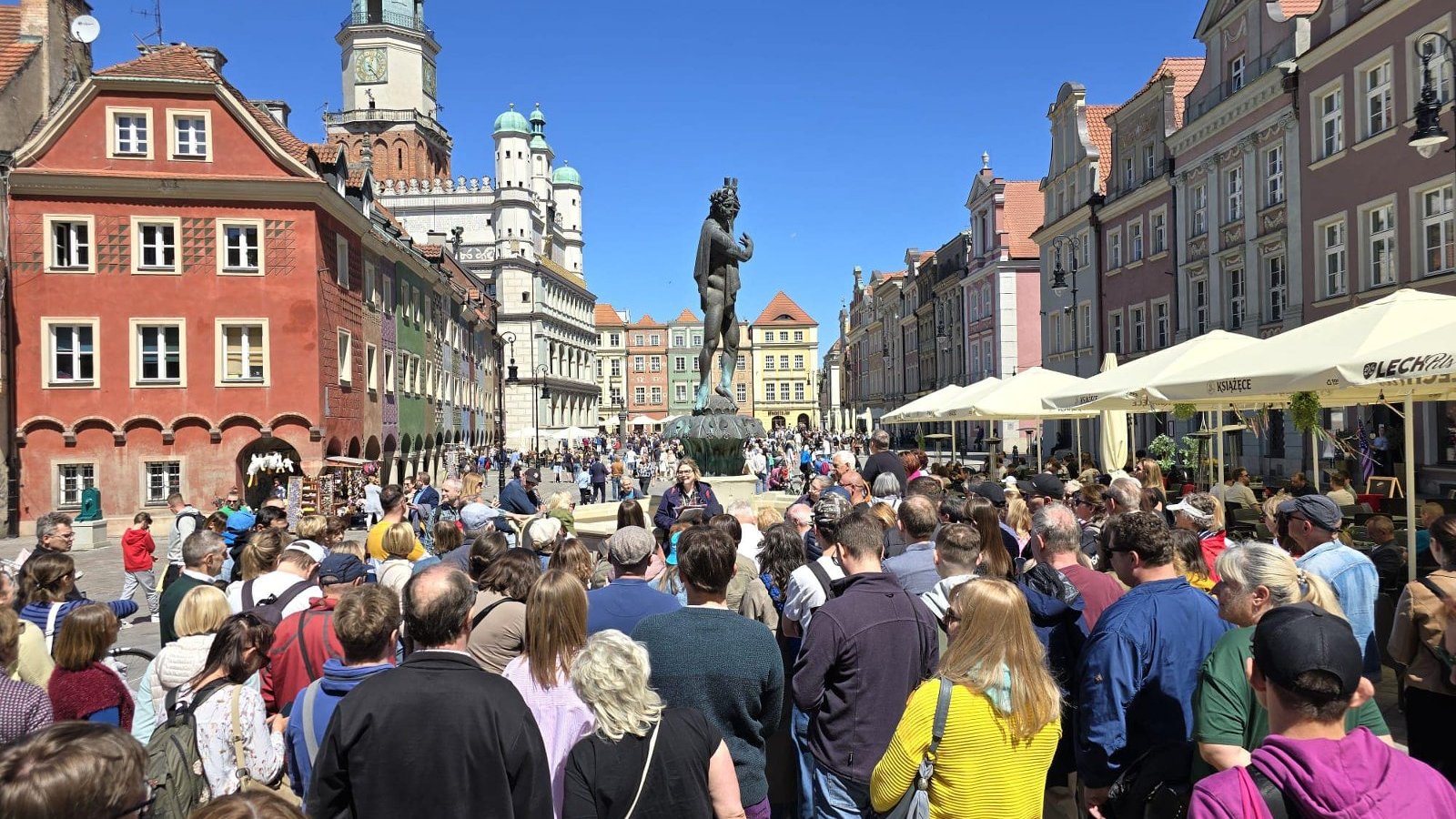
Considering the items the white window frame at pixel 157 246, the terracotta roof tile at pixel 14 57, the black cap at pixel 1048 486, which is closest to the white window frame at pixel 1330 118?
the black cap at pixel 1048 486

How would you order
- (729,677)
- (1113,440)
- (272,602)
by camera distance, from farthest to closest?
(1113,440)
(272,602)
(729,677)

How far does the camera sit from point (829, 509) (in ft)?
18.5

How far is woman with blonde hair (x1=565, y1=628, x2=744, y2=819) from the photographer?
301 cm

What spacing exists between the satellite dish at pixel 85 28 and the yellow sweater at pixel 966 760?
33.9 metres

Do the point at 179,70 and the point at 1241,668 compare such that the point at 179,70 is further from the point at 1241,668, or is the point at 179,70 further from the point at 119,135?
the point at 1241,668

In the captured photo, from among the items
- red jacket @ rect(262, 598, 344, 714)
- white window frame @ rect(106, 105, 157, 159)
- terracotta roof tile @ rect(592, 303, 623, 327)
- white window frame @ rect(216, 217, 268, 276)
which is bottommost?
red jacket @ rect(262, 598, 344, 714)

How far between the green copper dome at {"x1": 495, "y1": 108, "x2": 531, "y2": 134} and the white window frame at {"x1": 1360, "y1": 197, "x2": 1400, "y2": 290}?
89.5m

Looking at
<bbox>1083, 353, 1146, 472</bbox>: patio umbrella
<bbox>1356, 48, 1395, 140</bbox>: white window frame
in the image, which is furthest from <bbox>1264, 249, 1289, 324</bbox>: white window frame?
<bbox>1083, 353, 1146, 472</bbox>: patio umbrella

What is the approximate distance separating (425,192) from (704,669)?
89910 millimetres

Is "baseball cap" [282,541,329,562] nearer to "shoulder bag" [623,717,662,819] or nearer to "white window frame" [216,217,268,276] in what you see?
"shoulder bag" [623,717,662,819]

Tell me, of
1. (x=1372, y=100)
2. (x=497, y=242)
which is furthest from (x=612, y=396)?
(x=1372, y=100)

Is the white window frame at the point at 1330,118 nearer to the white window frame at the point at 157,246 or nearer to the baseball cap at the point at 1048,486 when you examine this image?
the baseball cap at the point at 1048,486

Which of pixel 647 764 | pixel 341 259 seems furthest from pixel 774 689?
pixel 341 259

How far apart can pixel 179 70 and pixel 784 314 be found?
10133 cm
